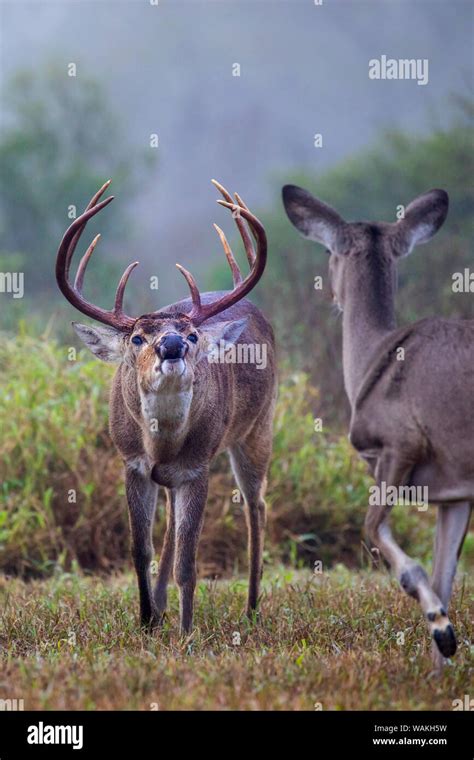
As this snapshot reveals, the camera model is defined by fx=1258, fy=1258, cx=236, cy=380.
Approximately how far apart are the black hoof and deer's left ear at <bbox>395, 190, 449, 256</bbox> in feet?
6.43

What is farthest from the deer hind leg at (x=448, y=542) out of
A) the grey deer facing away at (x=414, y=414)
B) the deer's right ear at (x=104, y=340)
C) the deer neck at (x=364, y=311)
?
the deer's right ear at (x=104, y=340)

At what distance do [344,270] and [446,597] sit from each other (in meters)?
1.62

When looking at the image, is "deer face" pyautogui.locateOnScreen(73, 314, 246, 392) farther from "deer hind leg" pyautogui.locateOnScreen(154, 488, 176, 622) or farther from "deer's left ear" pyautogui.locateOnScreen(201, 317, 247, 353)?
"deer hind leg" pyautogui.locateOnScreen(154, 488, 176, 622)

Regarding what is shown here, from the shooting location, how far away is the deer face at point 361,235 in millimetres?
5832

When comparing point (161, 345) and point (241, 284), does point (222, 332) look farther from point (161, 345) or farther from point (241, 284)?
point (161, 345)

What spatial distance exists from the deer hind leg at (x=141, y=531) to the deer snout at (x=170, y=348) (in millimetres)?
→ 883

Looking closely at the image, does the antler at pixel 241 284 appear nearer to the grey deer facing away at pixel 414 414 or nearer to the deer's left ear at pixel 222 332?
the deer's left ear at pixel 222 332

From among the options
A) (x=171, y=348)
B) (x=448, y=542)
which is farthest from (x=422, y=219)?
(x=448, y=542)

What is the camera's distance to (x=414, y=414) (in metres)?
5.08

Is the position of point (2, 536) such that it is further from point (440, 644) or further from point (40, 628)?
point (440, 644)

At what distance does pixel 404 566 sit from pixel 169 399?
131cm

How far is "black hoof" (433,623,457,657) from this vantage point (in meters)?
4.73

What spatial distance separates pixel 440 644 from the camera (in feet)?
15.5

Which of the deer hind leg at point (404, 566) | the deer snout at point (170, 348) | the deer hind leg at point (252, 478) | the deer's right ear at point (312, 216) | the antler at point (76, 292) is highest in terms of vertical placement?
the deer's right ear at point (312, 216)
